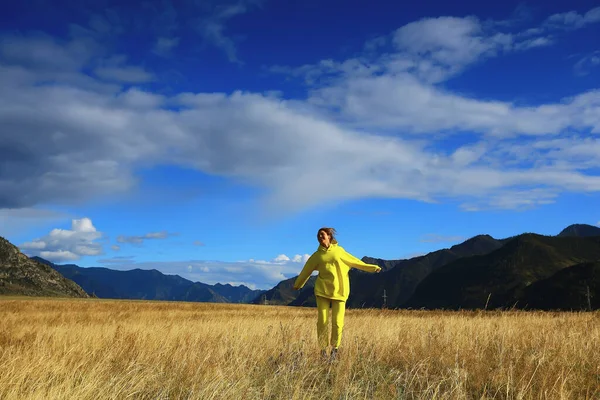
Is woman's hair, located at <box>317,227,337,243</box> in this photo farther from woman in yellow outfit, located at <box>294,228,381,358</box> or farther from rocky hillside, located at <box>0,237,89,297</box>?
rocky hillside, located at <box>0,237,89,297</box>

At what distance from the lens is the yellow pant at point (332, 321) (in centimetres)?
750

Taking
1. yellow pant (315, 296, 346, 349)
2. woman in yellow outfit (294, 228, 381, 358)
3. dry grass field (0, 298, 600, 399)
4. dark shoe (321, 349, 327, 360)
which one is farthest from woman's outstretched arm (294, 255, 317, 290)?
dark shoe (321, 349, 327, 360)

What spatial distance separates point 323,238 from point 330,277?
2.21 feet

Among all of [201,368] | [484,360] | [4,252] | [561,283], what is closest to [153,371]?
[201,368]

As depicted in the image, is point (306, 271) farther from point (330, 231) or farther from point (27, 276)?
point (27, 276)

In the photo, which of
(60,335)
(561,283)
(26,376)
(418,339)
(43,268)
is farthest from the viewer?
(43,268)

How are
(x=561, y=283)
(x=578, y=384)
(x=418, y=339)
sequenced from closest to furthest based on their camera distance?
(x=578, y=384) < (x=418, y=339) < (x=561, y=283)

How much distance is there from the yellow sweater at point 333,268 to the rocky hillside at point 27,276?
157 m

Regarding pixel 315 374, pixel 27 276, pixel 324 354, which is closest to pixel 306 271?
pixel 324 354

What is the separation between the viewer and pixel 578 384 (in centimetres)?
525

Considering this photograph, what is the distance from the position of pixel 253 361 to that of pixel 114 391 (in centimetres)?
229

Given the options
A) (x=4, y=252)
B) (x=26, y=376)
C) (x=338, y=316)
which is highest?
(x=4, y=252)

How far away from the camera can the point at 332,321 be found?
7.66m

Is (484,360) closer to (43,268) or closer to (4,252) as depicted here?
(4,252)
